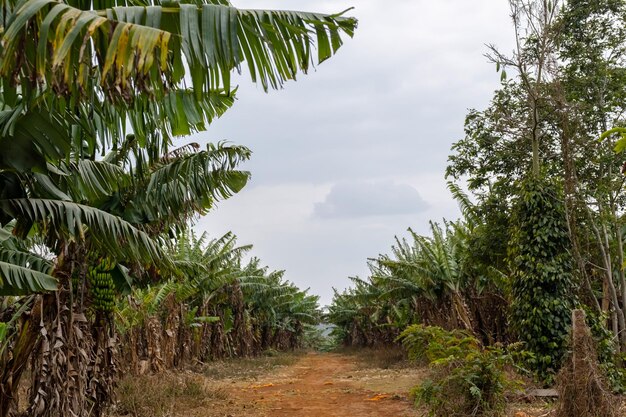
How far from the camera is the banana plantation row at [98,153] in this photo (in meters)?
3.10

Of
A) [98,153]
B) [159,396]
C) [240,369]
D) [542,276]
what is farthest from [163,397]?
[240,369]

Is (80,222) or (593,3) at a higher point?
(593,3)

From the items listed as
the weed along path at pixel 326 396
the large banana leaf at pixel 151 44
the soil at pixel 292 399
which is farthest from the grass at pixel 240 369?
Result: the large banana leaf at pixel 151 44

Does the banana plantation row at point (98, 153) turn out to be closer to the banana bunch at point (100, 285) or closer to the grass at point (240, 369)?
the banana bunch at point (100, 285)

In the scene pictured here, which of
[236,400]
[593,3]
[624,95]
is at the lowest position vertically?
[236,400]

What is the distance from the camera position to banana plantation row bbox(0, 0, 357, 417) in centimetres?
310

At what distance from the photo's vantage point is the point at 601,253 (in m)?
14.4

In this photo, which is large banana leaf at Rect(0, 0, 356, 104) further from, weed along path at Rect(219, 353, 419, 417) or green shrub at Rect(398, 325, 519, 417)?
weed along path at Rect(219, 353, 419, 417)

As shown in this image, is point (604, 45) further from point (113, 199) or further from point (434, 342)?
point (113, 199)

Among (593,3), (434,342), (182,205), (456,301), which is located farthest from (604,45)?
(182,205)

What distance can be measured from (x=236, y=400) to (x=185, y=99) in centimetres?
893

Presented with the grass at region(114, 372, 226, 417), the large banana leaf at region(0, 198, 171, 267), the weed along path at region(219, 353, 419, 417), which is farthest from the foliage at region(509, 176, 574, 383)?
the large banana leaf at region(0, 198, 171, 267)

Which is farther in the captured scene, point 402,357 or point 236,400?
point 402,357

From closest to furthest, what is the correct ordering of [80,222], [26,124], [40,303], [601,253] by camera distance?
[26,124] < [80,222] < [40,303] < [601,253]
